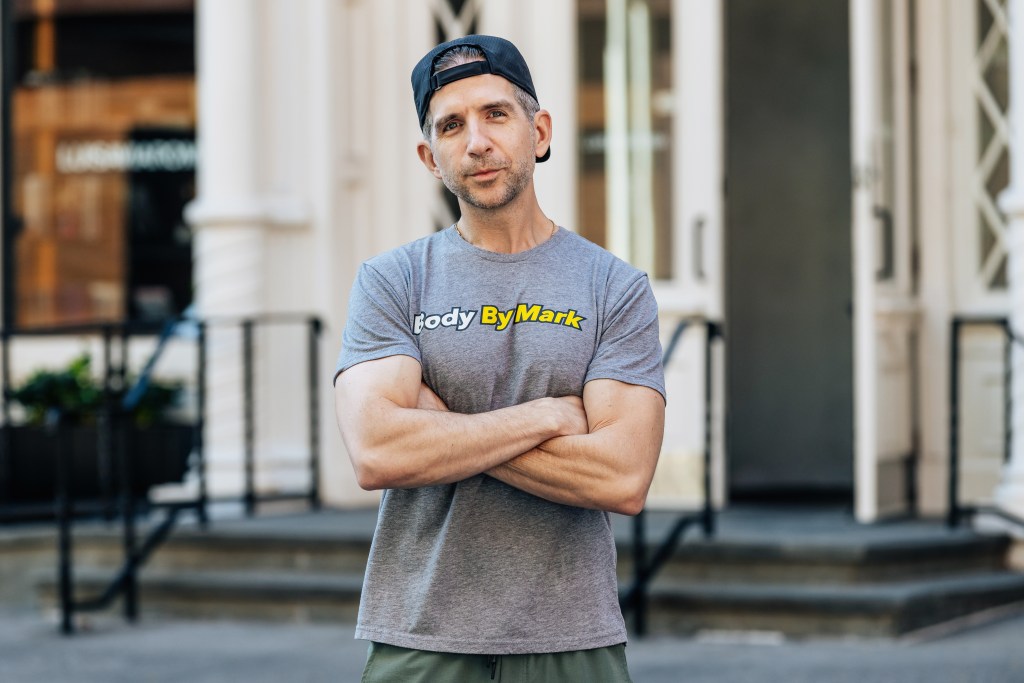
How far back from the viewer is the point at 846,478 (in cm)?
930

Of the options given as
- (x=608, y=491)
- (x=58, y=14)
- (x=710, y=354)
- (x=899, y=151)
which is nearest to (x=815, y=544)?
(x=710, y=354)

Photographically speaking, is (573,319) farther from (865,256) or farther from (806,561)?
(865,256)

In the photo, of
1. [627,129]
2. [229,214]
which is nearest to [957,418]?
[627,129]

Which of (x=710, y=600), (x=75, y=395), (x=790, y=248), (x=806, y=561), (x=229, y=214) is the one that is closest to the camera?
(x=710, y=600)

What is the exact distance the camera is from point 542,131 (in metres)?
2.64

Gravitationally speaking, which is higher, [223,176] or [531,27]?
[531,27]

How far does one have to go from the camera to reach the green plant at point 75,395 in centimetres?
837

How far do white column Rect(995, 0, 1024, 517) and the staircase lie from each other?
251 mm

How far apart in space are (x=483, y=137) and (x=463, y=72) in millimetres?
116

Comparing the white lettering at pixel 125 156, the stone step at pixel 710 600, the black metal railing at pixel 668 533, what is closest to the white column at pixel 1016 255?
the stone step at pixel 710 600

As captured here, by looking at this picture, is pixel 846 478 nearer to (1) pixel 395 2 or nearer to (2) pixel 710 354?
(2) pixel 710 354

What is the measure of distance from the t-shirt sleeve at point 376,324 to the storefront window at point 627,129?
5469 mm

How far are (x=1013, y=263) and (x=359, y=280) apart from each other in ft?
17.2

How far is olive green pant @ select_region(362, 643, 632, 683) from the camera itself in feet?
7.97
